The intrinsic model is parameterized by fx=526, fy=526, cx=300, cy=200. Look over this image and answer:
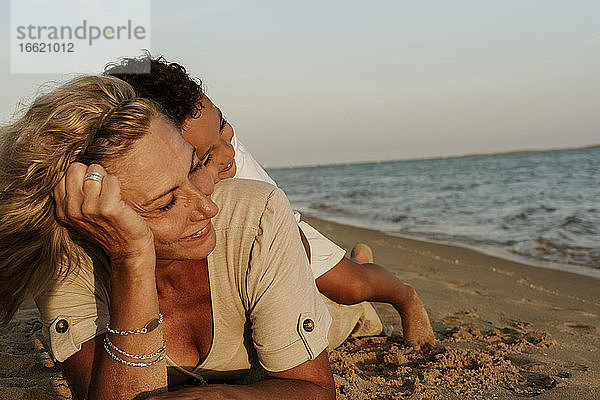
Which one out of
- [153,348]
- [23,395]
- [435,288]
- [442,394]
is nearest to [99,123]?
[153,348]

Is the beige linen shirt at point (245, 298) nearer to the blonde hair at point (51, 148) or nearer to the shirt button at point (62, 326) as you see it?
the shirt button at point (62, 326)

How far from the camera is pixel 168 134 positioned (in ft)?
5.71

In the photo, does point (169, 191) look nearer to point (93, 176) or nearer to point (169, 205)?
point (169, 205)

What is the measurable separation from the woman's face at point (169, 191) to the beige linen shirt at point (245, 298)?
0.42ft

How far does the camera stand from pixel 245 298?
190cm

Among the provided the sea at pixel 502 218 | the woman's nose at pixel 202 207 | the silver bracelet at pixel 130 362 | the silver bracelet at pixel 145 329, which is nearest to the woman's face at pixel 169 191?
the woman's nose at pixel 202 207

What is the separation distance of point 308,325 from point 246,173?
6.02 feet

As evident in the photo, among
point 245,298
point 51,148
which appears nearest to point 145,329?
point 245,298

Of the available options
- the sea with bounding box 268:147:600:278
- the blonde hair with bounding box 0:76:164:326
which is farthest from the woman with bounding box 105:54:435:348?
the sea with bounding box 268:147:600:278

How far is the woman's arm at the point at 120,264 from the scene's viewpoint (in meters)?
1.59

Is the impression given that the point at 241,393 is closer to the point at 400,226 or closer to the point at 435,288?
the point at 435,288

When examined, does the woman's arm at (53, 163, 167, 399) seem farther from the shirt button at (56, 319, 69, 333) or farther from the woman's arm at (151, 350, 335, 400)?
the shirt button at (56, 319, 69, 333)

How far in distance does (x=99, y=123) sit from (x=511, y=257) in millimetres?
6339

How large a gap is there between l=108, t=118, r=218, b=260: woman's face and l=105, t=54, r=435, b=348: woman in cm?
71
